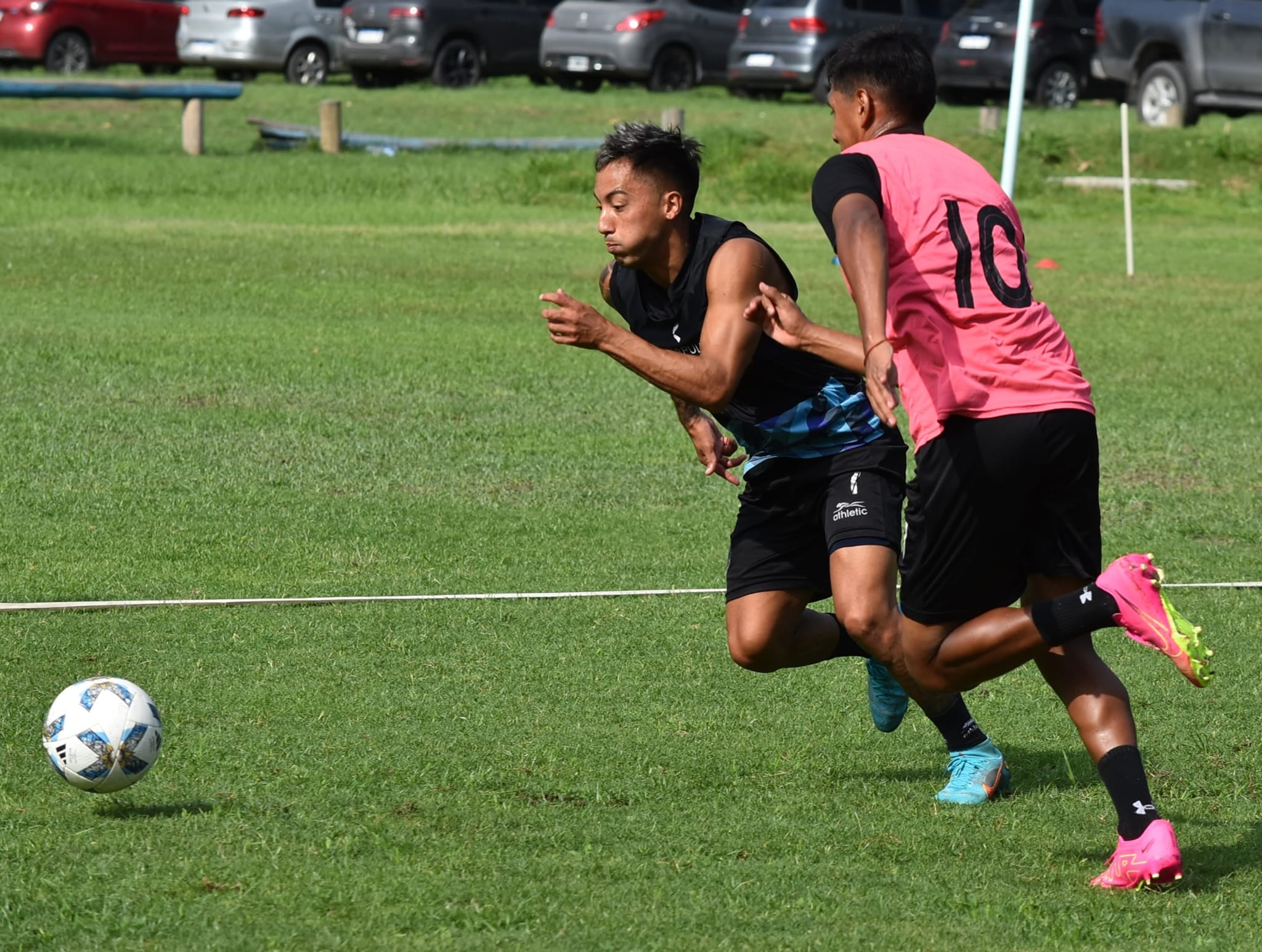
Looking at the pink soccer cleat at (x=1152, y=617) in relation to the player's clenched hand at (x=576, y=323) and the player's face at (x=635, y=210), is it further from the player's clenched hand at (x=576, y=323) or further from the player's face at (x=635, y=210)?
the player's face at (x=635, y=210)

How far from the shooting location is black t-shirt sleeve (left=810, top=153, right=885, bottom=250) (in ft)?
15.3

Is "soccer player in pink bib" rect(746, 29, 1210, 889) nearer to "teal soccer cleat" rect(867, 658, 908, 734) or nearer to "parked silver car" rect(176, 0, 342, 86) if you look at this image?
"teal soccer cleat" rect(867, 658, 908, 734)

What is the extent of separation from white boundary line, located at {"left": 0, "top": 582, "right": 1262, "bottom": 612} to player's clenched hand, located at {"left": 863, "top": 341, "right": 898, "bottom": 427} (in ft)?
10.6

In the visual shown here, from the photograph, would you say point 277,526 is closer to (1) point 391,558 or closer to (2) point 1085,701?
(1) point 391,558

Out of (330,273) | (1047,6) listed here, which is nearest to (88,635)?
(330,273)

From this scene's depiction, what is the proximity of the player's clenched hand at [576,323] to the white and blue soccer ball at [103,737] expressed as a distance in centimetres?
150

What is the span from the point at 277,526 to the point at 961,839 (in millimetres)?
4456

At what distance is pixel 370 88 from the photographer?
32.9m

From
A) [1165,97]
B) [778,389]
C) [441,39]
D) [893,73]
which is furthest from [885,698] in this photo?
[441,39]

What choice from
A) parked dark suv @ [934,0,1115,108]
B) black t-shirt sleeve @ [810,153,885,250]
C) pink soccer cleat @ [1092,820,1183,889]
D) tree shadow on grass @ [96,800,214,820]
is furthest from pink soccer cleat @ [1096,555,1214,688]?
parked dark suv @ [934,0,1115,108]

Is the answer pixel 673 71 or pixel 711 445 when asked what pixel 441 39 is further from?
pixel 711 445

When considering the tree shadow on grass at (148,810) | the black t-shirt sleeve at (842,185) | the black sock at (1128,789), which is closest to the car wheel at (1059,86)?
the black t-shirt sleeve at (842,185)

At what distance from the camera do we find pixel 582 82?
1302 inches

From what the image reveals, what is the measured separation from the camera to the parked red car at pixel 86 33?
32.2 m
